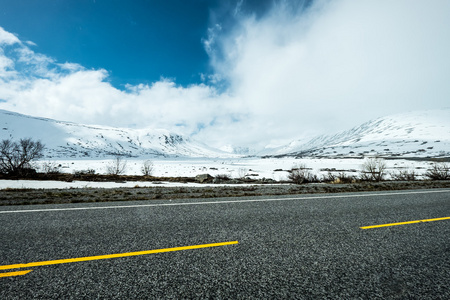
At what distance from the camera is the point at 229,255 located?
3.74m

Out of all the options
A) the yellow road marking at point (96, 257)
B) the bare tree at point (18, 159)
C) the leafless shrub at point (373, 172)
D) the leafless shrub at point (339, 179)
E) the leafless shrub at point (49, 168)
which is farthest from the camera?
the leafless shrub at point (49, 168)

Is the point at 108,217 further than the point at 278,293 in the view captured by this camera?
Yes

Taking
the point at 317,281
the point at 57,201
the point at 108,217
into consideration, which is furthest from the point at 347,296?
the point at 57,201

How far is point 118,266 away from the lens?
131 inches

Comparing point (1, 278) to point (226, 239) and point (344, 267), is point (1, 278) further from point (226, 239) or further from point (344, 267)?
point (344, 267)

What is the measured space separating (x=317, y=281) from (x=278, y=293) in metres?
0.71

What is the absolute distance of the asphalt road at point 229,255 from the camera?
2.82m

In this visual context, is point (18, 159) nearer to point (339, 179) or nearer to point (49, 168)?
point (49, 168)

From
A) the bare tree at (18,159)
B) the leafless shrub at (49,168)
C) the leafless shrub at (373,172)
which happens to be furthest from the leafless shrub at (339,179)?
the bare tree at (18,159)

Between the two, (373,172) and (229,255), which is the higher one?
(373,172)

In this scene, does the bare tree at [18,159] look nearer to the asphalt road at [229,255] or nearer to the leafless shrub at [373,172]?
the asphalt road at [229,255]

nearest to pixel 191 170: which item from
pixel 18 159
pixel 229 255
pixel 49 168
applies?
pixel 49 168

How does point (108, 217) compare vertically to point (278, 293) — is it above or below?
above

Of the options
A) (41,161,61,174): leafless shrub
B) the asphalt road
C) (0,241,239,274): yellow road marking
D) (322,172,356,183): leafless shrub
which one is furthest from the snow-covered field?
(0,241,239,274): yellow road marking
